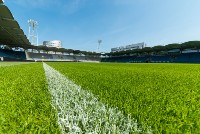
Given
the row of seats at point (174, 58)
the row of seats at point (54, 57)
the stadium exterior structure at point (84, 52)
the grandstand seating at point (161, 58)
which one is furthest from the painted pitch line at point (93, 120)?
the row of seats at point (54, 57)

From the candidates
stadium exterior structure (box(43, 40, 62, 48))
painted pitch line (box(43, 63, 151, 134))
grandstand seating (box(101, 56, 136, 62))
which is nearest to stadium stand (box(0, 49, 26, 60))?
grandstand seating (box(101, 56, 136, 62))

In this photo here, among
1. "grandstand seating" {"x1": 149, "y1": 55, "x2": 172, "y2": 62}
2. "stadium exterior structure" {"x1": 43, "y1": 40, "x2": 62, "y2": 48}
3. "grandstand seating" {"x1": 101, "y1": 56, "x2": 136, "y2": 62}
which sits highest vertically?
"stadium exterior structure" {"x1": 43, "y1": 40, "x2": 62, "y2": 48}

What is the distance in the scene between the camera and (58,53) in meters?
86.9

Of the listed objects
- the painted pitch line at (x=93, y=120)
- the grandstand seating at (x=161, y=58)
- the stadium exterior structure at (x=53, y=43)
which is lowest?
the grandstand seating at (x=161, y=58)

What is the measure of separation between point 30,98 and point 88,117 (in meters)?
1.44

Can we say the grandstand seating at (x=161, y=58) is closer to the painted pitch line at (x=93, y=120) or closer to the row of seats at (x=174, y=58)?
the row of seats at (x=174, y=58)

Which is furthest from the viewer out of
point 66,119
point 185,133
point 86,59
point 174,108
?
point 86,59

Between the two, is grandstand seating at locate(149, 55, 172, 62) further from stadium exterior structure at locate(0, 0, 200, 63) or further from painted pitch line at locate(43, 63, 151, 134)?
painted pitch line at locate(43, 63, 151, 134)

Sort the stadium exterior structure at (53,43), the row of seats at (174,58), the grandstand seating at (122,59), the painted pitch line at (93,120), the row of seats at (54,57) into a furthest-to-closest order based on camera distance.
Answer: the stadium exterior structure at (53,43) → the grandstand seating at (122,59) → the row of seats at (54,57) → the row of seats at (174,58) → the painted pitch line at (93,120)

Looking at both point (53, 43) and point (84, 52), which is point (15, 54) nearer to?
point (84, 52)

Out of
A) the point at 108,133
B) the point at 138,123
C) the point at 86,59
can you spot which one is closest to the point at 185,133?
the point at 138,123

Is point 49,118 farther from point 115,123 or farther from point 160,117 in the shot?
point 160,117

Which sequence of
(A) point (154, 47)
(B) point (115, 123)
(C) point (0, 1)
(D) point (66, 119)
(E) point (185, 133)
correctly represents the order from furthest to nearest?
(A) point (154, 47)
(C) point (0, 1)
(D) point (66, 119)
(B) point (115, 123)
(E) point (185, 133)

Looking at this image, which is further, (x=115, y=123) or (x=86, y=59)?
(x=86, y=59)
